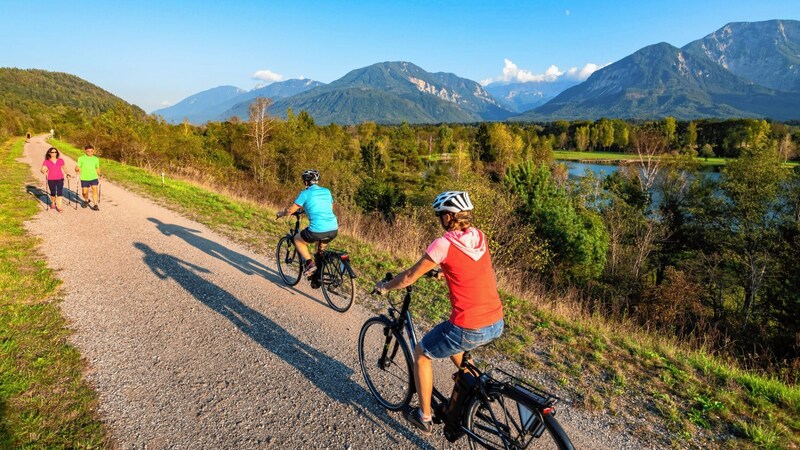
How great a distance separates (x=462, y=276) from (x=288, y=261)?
18.7ft

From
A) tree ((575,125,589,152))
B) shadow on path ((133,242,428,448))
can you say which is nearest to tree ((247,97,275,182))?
shadow on path ((133,242,428,448))

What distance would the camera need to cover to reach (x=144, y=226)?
38.8ft

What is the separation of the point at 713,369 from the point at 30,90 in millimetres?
221082

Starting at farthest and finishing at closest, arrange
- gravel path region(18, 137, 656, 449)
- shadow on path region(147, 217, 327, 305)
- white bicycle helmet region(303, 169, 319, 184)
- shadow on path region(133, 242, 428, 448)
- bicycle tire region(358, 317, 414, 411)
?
shadow on path region(147, 217, 327, 305), white bicycle helmet region(303, 169, 319, 184), shadow on path region(133, 242, 428, 448), bicycle tire region(358, 317, 414, 411), gravel path region(18, 137, 656, 449)

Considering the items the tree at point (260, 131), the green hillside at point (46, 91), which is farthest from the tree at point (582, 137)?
the green hillside at point (46, 91)

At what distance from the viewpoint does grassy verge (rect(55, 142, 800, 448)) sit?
4.05m

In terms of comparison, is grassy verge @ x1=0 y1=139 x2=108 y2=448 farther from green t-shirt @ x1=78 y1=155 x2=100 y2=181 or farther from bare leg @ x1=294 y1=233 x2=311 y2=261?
green t-shirt @ x1=78 y1=155 x2=100 y2=181

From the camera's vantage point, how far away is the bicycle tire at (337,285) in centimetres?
671

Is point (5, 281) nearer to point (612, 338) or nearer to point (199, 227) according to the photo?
point (199, 227)

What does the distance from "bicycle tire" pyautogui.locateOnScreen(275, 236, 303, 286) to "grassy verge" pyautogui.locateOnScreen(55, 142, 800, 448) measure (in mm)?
1450

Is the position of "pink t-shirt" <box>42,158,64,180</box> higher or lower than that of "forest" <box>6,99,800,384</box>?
higher

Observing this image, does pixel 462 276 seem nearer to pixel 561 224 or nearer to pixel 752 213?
pixel 561 224

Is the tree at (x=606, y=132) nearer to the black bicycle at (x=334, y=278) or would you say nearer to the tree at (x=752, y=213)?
the tree at (x=752, y=213)

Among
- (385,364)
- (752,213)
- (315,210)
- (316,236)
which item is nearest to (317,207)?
(315,210)
